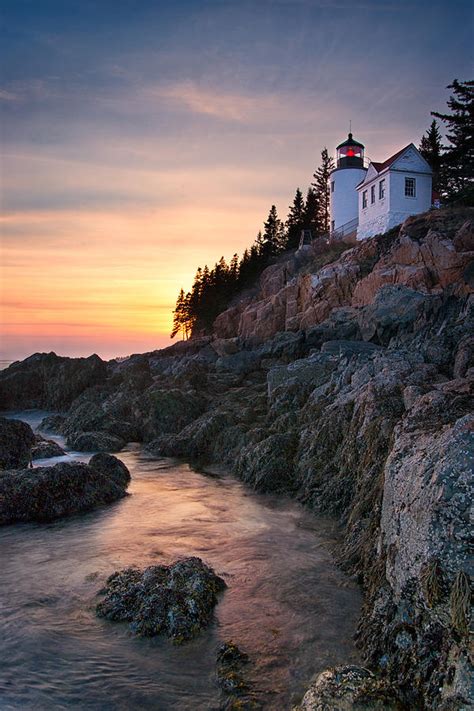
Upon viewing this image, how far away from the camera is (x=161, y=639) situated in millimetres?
6191

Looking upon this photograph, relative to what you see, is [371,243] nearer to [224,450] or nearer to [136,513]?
[224,450]

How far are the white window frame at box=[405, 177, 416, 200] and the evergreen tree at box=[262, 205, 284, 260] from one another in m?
26.3

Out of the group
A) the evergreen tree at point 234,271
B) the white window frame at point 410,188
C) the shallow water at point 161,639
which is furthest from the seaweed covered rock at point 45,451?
the evergreen tree at point 234,271

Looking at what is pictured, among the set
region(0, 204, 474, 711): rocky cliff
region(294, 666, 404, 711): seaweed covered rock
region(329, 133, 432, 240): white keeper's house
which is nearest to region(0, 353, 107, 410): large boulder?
region(0, 204, 474, 711): rocky cliff

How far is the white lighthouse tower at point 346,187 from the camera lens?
48.4 meters

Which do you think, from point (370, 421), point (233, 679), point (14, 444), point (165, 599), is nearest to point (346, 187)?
point (14, 444)

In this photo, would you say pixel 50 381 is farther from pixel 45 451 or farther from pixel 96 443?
pixel 45 451

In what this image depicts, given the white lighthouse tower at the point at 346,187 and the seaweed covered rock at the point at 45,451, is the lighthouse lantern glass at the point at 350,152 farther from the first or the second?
the seaweed covered rock at the point at 45,451

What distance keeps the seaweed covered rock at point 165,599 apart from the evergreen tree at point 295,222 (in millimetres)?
60803

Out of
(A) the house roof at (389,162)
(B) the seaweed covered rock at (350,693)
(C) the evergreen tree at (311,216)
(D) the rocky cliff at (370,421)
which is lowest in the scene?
(B) the seaweed covered rock at (350,693)

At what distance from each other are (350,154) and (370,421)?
1768 inches

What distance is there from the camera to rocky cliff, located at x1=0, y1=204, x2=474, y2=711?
14.6 ft

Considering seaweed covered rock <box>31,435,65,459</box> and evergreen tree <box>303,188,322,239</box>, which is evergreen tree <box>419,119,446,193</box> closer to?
evergreen tree <box>303,188,322,239</box>

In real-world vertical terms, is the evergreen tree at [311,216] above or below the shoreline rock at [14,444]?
above
